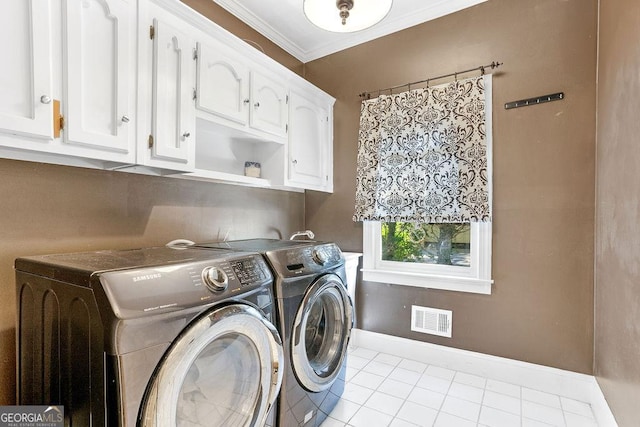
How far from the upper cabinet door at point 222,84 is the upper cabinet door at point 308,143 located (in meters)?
0.52

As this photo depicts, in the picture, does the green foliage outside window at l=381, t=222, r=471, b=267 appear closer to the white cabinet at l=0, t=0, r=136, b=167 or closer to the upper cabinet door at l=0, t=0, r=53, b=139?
the white cabinet at l=0, t=0, r=136, b=167

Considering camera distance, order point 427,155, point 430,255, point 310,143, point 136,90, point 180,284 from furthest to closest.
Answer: point 310,143
point 430,255
point 427,155
point 136,90
point 180,284

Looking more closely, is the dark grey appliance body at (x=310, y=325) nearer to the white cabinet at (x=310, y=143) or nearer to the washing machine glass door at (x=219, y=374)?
the washing machine glass door at (x=219, y=374)

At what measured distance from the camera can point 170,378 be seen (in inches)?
38.1

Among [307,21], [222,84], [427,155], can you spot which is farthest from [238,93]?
[427,155]

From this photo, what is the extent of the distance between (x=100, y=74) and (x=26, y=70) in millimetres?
252

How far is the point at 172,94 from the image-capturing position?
5.36 ft

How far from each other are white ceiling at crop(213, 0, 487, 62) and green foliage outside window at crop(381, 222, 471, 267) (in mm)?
1699

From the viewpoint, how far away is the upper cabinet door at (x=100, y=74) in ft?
4.13

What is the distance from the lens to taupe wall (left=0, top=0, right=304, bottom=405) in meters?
1.37

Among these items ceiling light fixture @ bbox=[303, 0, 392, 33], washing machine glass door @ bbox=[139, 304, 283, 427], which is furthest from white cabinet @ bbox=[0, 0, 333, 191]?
washing machine glass door @ bbox=[139, 304, 283, 427]

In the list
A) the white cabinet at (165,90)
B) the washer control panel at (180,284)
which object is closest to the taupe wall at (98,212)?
the white cabinet at (165,90)

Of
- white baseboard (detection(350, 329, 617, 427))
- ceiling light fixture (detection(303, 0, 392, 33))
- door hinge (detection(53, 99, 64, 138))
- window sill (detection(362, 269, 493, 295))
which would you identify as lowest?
A: white baseboard (detection(350, 329, 617, 427))
